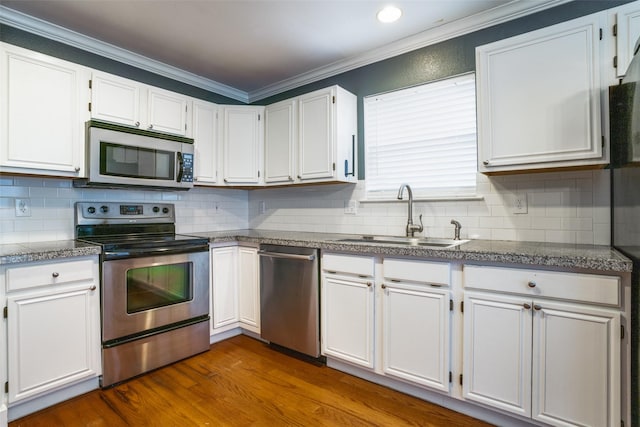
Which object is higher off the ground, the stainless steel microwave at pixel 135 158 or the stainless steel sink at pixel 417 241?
the stainless steel microwave at pixel 135 158

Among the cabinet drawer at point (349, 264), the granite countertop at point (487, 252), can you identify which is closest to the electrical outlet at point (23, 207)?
the granite countertop at point (487, 252)

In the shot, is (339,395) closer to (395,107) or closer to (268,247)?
(268,247)

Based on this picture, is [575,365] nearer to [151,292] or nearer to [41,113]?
[151,292]

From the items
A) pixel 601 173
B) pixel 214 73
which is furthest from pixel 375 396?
pixel 214 73

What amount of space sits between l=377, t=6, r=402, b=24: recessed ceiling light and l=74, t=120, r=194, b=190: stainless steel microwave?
185cm

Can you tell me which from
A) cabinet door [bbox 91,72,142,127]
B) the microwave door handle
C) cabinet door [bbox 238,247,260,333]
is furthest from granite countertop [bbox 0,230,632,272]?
cabinet door [bbox 91,72,142,127]

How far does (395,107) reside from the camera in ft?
9.04

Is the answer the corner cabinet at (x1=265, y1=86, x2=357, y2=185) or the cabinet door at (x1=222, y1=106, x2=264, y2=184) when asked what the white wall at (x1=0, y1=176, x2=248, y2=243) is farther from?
the corner cabinet at (x1=265, y1=86, x2=357, y2=185)

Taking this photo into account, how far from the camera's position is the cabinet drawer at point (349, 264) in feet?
7.00

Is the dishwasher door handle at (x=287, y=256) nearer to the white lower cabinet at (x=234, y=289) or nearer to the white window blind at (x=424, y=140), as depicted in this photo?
the white lower cabinet at (x=234, y=289)

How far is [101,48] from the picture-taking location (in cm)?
263

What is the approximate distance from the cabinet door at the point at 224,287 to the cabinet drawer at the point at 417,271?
4.87ft

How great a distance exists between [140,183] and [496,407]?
2.80m

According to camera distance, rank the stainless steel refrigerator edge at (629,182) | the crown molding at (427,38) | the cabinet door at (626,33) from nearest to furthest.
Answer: the stainless steel refrigerator edge at (629,182)
the cabinet door at (626,33)
the crown molding at (427,38)
